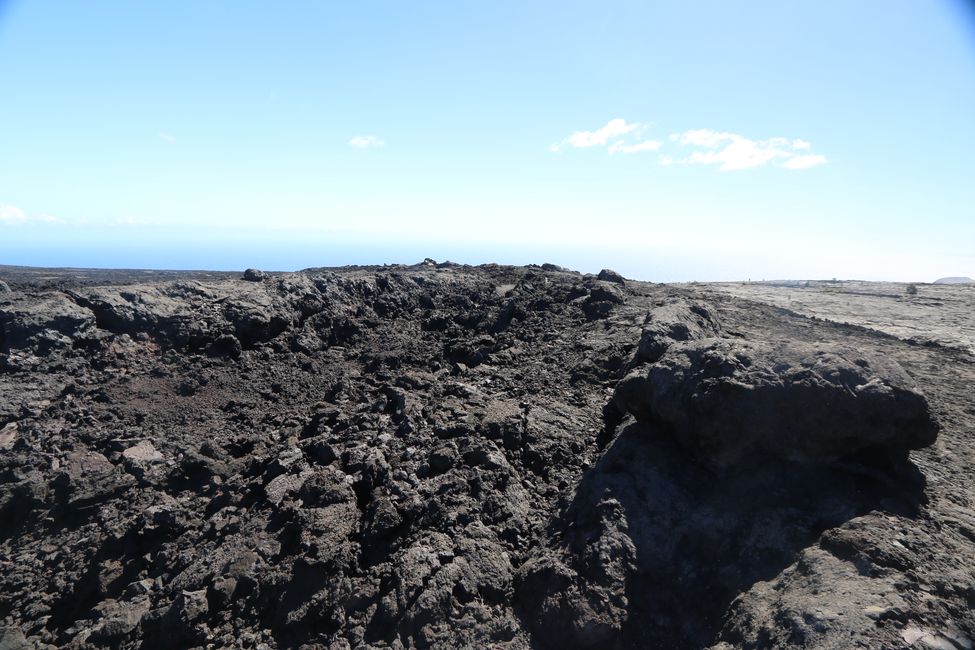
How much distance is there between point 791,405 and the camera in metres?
5.22

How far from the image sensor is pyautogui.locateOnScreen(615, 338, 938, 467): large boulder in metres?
5.04

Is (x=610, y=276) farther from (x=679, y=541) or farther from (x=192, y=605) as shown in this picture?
(x=192, y=605)

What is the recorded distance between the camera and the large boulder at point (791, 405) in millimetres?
5039

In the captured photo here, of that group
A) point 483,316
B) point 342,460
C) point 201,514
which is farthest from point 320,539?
point 483,316

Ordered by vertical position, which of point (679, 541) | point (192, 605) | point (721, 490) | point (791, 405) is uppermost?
point (791, 405)

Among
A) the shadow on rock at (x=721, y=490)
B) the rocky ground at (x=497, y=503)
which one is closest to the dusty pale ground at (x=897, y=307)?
the rocky ground at (x=497, y=503)

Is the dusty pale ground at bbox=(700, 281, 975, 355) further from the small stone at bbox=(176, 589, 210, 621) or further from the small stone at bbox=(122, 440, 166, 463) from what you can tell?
the small stone at bbox=(122, 440, 166, 463)

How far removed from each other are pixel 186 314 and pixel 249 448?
3.84m

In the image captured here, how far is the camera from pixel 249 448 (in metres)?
7.45

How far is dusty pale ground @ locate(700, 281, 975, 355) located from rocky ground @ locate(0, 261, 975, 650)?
15.0 feet

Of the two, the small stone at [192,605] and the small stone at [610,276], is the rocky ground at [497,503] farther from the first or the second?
the small stone at [610,276]

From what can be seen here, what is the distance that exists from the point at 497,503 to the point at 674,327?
13.7 ft

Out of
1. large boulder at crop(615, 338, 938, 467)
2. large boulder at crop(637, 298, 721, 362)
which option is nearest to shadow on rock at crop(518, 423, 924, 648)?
large boulder at crop(615, 338, 938, 467)

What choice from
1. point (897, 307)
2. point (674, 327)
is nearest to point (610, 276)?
point (674, 327)
